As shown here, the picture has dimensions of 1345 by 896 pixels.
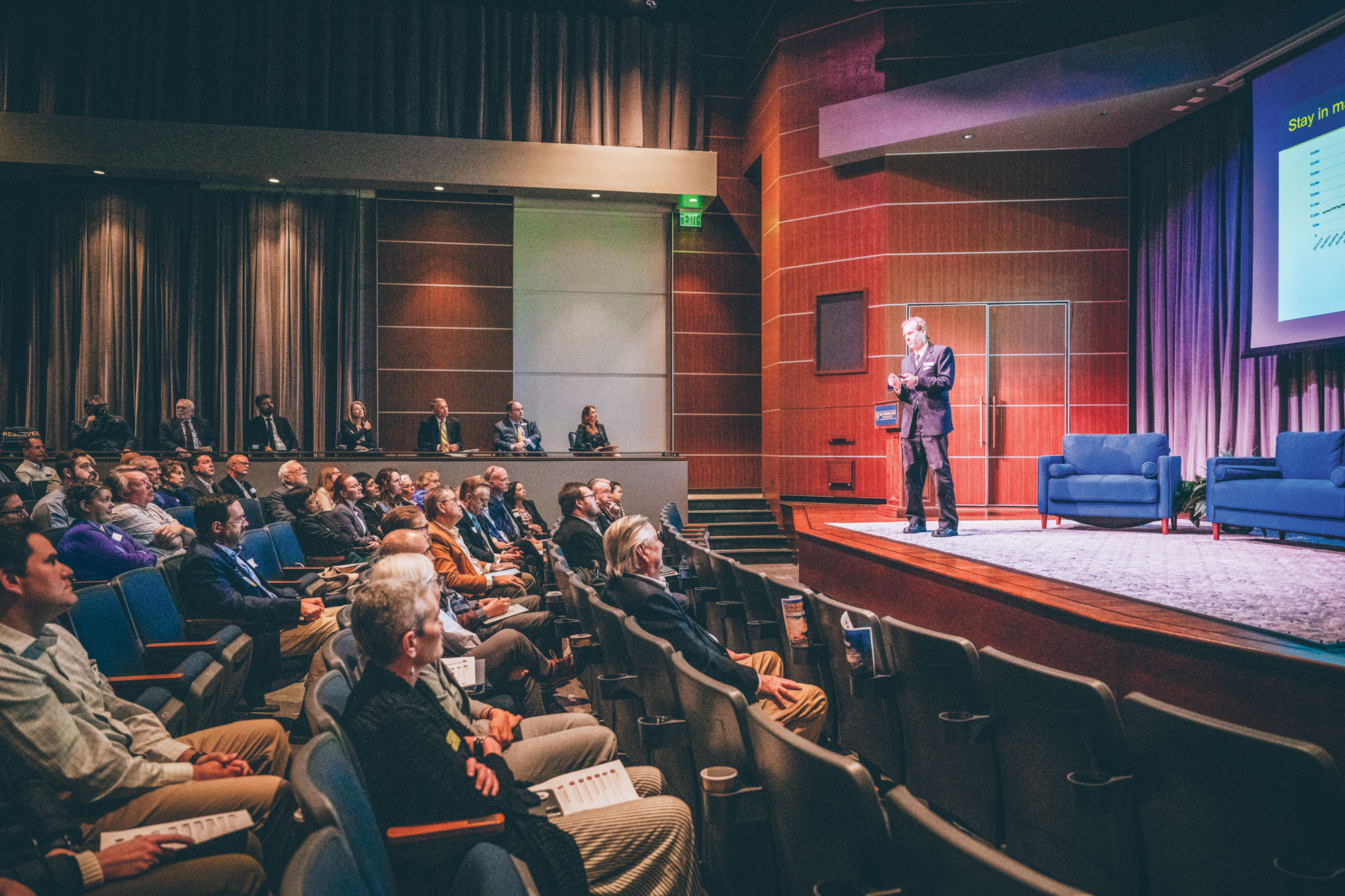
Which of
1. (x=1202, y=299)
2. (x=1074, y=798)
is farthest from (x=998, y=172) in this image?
(x=1074, y=798)

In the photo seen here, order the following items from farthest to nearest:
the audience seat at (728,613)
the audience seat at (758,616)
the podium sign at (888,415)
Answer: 1. the podium sign at (888,415)
2. the audience seat at (728,613)
3. the audience seat at (758,616)

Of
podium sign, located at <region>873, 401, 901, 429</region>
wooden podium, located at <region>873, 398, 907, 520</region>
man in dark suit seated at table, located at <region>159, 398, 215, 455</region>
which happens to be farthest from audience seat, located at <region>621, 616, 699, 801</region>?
man in dark suit seated at table, located at <region>159, 398, 215, 455</region>

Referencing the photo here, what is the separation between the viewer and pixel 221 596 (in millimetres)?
3012

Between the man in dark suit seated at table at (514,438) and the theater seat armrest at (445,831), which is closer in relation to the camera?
the theater seat armrest at (445,831)

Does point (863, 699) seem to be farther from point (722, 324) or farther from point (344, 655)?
point (722, 324)

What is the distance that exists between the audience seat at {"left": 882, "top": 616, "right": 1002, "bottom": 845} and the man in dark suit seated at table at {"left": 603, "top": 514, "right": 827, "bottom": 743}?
0.33 metres

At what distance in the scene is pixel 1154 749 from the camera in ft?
4.52

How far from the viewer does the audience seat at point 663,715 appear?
187cm

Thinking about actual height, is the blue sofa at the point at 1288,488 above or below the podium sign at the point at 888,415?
below

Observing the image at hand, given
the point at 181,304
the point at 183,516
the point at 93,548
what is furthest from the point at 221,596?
the point at 181,304

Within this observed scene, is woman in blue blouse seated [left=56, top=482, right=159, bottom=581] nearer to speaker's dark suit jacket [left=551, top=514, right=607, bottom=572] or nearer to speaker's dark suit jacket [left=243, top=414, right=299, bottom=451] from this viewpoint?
speaker's dark suit jacket [left=551, top=514, right=607, bottom=572]

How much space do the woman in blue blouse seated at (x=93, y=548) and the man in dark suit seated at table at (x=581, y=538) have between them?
1932mm

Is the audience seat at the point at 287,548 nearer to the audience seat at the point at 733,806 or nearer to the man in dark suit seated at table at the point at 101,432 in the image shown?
the audience seat at the point at 733,806

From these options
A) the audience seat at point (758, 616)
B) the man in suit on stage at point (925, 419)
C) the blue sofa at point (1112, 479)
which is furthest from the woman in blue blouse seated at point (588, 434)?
the audience seat at point (758, 616)
